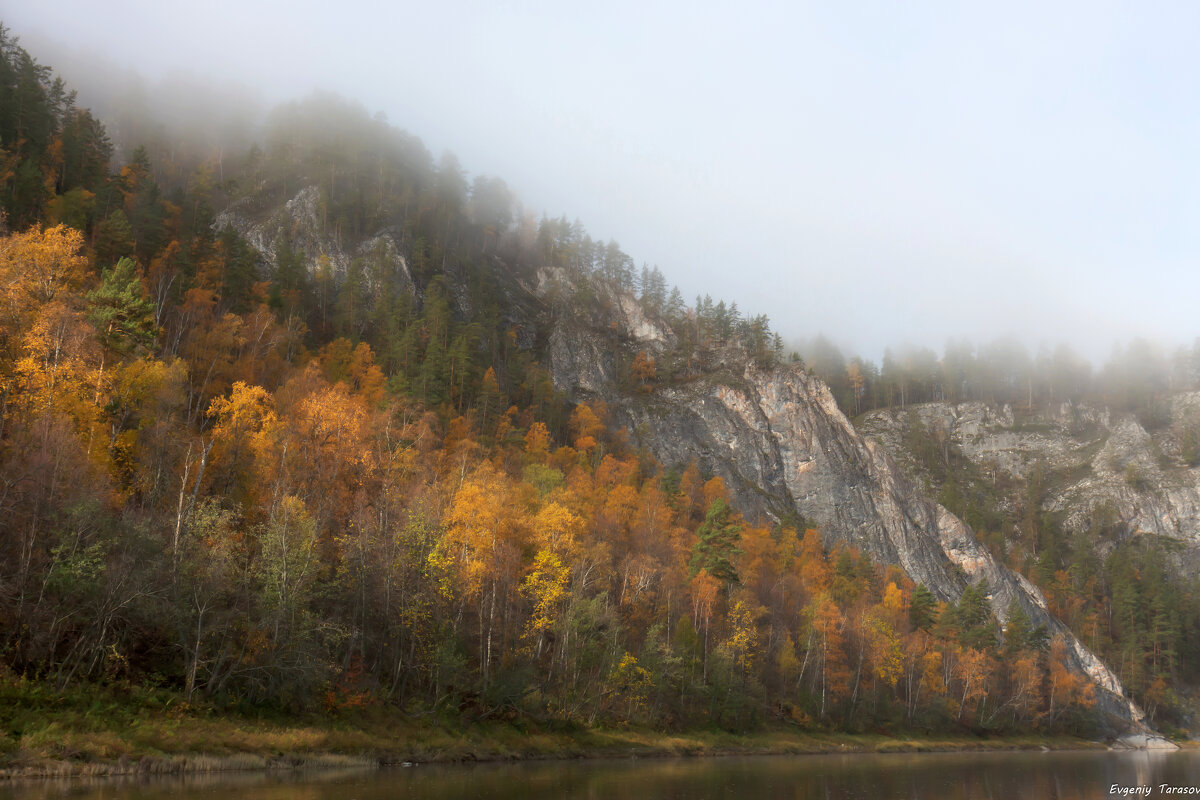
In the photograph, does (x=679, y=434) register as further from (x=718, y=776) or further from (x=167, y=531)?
(x=167, y=531)

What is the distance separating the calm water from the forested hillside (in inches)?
281

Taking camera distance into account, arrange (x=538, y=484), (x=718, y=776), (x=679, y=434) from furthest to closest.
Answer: (x=679, y=434)
(x=538, y=484)
(x=718, y=776)

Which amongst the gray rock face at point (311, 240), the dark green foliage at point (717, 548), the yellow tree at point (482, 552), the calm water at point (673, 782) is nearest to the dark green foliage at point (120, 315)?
the yellow tree at point (482, 552)

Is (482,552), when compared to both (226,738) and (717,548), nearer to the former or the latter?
(226,738)

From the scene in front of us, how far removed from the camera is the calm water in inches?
1014

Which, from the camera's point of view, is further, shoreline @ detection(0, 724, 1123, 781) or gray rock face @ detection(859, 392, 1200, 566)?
gray rock face @ detection(859, 392, 1200, 566)

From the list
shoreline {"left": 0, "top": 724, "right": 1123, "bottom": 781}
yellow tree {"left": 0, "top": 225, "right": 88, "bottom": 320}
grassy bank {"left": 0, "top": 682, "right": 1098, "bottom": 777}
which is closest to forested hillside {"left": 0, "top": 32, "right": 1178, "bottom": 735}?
yellow tree {"left": 0, "top": 225, "right": 88, "bottom": 320}

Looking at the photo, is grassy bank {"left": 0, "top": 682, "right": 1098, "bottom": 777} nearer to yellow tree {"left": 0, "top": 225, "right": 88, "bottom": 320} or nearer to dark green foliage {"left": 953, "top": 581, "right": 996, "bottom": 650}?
yellow tree {"left": 0, "top": 225, "right": 88, "bottom": 320}

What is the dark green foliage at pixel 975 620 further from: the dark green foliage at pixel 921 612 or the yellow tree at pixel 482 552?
the yellow tree at pixel 482 552

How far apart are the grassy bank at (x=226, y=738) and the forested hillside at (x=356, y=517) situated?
4.63 feet

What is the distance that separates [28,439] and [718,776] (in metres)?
42.6

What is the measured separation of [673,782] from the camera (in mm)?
37938

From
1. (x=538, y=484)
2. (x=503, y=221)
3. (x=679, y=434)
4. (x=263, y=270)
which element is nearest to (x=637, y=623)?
(x=538, y=484)

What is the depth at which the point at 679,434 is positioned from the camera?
140 m
